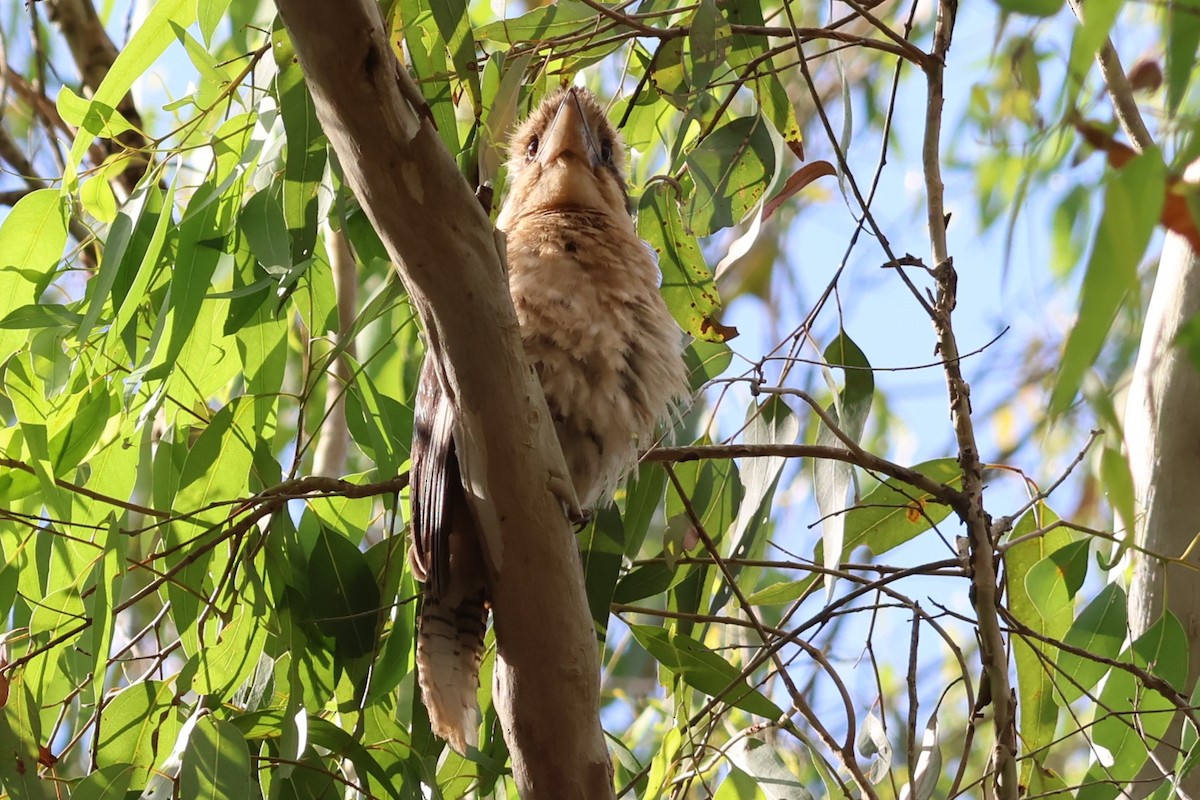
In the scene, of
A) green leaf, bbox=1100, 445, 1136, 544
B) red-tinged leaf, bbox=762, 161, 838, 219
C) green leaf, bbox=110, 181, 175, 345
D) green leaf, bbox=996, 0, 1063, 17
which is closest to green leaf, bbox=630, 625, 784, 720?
red-tinged leaf, bbox=762, 161, 838, 219

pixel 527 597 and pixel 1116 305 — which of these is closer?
pixel 1116 305

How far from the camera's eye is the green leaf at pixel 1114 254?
577 mm

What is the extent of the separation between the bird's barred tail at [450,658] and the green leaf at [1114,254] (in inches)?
43.3

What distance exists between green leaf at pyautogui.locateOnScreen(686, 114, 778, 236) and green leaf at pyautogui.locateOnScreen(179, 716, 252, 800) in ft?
2.97

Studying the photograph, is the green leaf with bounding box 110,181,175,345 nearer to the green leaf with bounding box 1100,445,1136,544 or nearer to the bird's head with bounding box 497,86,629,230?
the bird's head with bounding box 497,86,629,230

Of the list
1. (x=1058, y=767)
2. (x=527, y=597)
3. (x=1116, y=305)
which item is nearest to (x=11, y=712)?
(x=527, y=597)

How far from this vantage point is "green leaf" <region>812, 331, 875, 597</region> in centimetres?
167

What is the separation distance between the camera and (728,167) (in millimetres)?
1689

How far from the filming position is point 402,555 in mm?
1785

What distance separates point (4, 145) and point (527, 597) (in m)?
2.56

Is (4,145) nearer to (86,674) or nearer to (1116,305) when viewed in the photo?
(86,674)

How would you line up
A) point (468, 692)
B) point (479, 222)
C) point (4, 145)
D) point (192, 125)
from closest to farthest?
1. point (479, 222)
2. point (468, 692)
3. point (192, 125)
4. point (4, 145)

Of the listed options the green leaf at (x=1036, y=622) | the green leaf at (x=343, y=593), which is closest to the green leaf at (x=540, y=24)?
the green leaf at (x=343, y=593)

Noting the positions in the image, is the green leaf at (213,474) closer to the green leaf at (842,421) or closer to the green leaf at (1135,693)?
the green leaf at (842,421)
